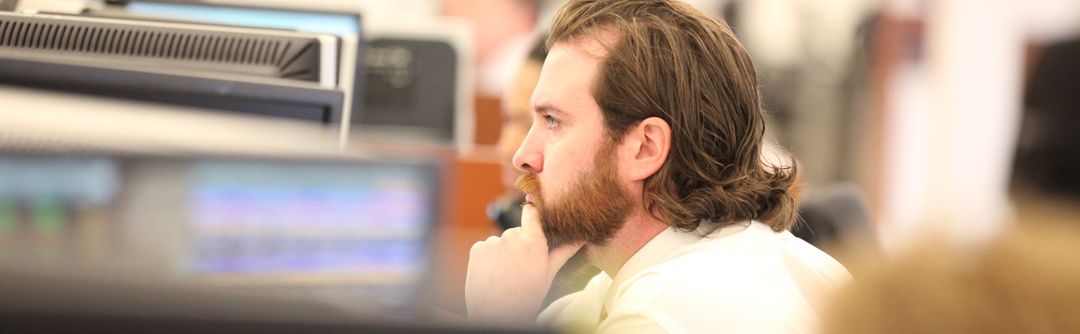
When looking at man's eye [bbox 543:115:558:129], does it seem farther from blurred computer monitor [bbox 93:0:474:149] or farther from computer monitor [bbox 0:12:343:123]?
blurred computer monitor [bbox 93:0:474:149]

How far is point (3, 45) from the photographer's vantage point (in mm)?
1229

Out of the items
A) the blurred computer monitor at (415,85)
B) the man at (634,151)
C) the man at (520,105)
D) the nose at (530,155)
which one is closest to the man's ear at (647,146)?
the man at (634,151)

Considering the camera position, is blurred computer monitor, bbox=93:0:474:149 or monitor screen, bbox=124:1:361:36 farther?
blurred computer monitor, bbox=93:0:474:149

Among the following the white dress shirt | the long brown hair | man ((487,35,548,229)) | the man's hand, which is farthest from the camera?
man ((487,35,548,229))

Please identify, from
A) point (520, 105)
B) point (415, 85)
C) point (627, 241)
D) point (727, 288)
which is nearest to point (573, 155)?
point (627, 241)

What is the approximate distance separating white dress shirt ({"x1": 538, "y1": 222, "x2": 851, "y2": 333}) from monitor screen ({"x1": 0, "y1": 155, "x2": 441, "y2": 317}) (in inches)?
16.5

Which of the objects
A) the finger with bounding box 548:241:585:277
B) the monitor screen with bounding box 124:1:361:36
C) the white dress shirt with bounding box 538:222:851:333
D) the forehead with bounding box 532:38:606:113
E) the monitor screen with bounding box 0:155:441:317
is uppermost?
the monitor screen with bounding box 0:155:441:317

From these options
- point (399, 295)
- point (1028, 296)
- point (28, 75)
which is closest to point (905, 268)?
point (1028, 296)

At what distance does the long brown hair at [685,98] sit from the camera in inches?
55.9

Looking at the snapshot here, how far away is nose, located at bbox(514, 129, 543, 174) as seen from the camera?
1447mm

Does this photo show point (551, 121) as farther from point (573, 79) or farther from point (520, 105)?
point (520, 105)

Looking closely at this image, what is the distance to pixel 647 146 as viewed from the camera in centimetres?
145

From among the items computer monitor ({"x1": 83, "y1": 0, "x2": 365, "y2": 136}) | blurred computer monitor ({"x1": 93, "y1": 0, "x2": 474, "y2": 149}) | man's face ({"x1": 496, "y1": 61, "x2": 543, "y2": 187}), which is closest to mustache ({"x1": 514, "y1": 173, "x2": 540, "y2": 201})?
computer monitor ({"x1": 83, "y1": 0, "x2": 365, "y2": 136})

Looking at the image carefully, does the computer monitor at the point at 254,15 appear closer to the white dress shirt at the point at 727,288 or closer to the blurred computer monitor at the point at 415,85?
the white dress shirt at the point at 727,288
